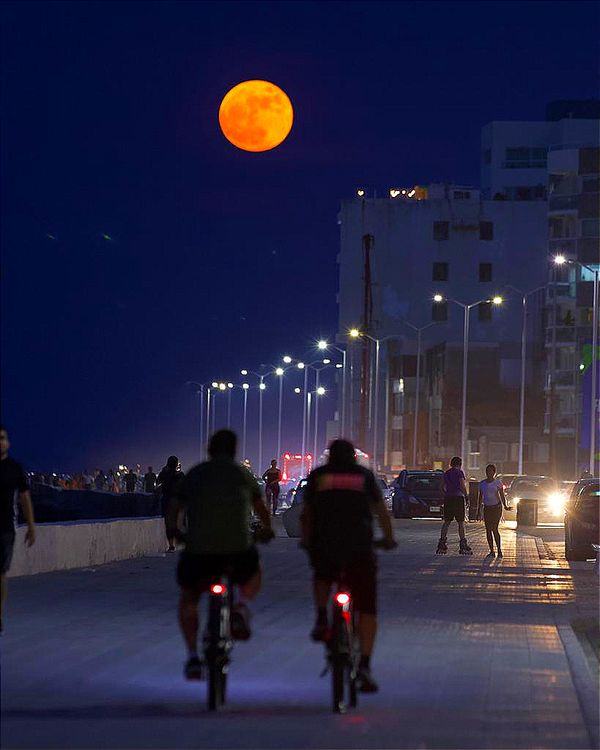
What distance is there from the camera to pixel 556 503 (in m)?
66.1

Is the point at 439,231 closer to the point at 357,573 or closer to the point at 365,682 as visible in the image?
the point at 357,573

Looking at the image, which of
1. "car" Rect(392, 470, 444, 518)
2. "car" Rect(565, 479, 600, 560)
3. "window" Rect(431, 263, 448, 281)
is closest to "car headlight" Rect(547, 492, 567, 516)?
"car" Rect(392, 470, 444, 518)

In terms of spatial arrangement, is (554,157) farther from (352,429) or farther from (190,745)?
(190,745)

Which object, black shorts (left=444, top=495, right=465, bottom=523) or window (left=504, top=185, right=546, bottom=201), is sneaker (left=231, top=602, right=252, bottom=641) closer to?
black shorts (left=444, top=495, right=465, bottom=523)

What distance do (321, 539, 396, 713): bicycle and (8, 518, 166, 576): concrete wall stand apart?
13088 millimetres

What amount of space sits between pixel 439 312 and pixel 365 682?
437ft

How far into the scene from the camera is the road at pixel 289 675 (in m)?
10.4

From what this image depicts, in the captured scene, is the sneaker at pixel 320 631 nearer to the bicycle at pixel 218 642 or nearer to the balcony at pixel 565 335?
the bicycle at pixel 218 642

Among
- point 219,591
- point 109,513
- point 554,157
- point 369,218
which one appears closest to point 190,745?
point 219,591

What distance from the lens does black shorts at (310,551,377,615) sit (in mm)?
11703

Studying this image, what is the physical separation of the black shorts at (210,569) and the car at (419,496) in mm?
51736

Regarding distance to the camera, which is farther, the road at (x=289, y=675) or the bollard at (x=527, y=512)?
the bollard at (x=527, y=512)

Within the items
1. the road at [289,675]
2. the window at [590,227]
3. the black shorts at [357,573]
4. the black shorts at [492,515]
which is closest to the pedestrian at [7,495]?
the road at [289,675]

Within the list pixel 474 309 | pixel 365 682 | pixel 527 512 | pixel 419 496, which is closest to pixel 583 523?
pixel 527 512
